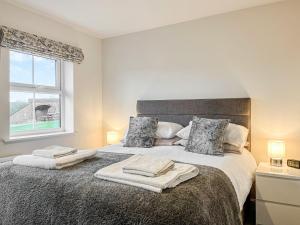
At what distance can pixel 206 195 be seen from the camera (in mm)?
1327

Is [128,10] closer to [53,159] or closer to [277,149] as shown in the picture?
[53,159]

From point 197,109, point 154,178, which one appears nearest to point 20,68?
point 197,109

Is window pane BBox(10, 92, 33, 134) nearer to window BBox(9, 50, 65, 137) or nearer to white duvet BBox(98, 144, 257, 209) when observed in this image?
window BBox(9, 50, 65, 137)

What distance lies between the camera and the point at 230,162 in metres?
2.09

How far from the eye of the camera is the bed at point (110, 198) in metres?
1.16

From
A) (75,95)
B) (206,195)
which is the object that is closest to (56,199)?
(206,195)

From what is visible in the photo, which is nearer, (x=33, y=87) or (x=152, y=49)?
(x=33, y=87)

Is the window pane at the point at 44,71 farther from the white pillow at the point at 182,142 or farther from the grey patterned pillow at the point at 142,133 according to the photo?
the white pillow at the point at 182,142

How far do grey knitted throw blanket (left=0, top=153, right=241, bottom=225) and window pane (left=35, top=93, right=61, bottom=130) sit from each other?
145 centimetres

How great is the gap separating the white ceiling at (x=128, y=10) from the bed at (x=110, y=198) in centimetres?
176

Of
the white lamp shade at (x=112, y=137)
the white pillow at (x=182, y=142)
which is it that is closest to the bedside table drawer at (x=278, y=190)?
the white pillow at (x=182, y=142)

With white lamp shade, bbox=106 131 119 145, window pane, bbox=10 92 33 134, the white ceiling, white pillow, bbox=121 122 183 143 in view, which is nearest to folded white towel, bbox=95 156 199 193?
white pillow, bbox=121 122 183 143

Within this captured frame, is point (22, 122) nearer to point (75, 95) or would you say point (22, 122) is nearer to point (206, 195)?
point (75, 95)

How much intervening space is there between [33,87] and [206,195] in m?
2.63
